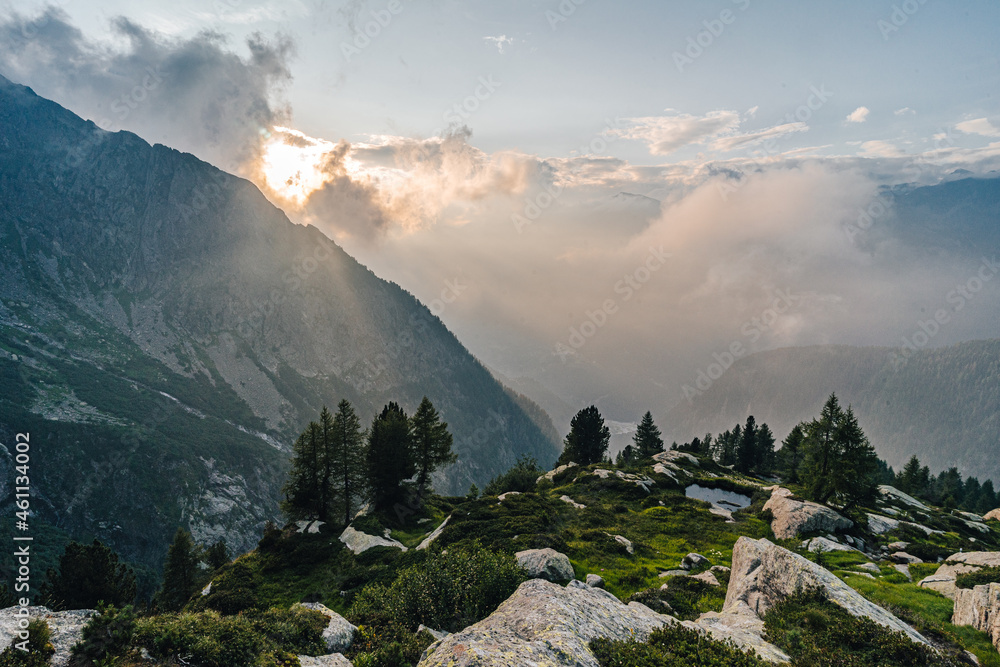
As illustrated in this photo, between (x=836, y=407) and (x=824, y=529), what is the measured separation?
53.3 ft

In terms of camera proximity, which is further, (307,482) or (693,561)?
(307,482)

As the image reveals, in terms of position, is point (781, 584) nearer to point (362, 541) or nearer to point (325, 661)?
point (325, 661)

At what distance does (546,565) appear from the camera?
86.6ft

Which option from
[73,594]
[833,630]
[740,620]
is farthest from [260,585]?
[833,630]

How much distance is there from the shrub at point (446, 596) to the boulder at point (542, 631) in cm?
449

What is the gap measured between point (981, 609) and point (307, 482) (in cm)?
6048

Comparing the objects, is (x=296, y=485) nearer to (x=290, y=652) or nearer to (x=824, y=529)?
(x=290, y=652)

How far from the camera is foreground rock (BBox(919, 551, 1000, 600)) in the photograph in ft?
77.3

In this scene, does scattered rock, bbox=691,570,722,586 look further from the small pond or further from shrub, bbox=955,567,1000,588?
the small pond

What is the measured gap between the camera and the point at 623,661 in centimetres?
1212

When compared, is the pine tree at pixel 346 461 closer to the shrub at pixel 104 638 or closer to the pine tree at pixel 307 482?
the pine tree at pixel 307 482

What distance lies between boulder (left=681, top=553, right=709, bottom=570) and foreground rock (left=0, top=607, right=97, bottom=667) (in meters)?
33.4

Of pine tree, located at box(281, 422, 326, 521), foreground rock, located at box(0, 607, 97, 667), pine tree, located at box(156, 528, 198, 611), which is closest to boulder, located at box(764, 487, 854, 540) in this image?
foreground rock, located at box(0, 607, 97, 667)

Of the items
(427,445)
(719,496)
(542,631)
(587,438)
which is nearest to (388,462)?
(427,445)
